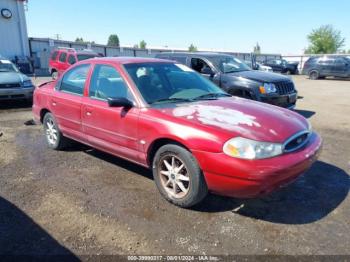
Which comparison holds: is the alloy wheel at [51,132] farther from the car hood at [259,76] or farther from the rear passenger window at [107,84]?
the car hood at [259,76]

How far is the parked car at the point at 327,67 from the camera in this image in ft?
76.6

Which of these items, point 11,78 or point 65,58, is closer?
point 11,78

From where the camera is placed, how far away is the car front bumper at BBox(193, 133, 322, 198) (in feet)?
9.89

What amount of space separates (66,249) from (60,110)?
284 centimetres

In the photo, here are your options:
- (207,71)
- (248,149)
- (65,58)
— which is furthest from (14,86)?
(248,149)

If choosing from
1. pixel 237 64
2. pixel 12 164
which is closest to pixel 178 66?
A: pixel 12 164

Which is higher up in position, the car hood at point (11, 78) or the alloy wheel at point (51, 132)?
the car hood at point (11, 78)

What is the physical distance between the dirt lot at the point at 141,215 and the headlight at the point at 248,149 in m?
0.76

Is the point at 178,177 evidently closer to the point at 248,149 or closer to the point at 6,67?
the point at 248,149

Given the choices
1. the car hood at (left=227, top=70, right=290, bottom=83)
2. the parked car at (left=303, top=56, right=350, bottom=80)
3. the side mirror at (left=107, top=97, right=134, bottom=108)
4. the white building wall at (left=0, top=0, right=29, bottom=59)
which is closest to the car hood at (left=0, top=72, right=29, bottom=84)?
the car hood at (left=227, top=70, right=290, bottom=83)

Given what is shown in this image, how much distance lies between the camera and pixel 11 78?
9.70m

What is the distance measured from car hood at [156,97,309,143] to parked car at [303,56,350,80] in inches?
891

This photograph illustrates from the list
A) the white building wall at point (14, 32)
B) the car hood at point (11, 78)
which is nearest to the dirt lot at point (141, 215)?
the car hood at point (11, 78)

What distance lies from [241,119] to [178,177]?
0.94m
